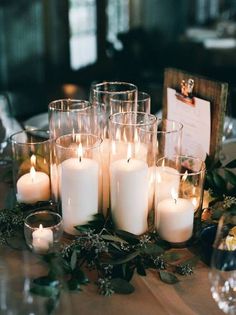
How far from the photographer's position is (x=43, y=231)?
1.00 metres

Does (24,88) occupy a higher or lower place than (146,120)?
lower

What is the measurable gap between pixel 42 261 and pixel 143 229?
9.3 inches

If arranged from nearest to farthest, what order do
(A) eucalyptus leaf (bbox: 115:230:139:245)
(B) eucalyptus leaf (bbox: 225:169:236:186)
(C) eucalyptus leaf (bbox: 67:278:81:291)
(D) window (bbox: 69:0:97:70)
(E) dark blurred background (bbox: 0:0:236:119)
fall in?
(C) eucalyptus leaf (bbox: 67:278:81:291) < (A) eucalyptus leaf (bbox: 115:230:139:245) < (B) eucalyptus leaf (bbox: 225:169:236:186) < (E) dark blurred background (bbox: 0:0:236:119) < (D) window (bbox: 69:0:97:70)

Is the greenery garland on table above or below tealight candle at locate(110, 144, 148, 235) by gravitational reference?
below

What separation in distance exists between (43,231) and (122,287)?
0.19 meters

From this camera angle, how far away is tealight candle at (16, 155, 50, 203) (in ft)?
3.94

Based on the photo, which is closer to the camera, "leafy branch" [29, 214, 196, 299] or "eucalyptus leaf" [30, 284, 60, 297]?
"eucalyptus leaf" [30, 284, 60, 297]

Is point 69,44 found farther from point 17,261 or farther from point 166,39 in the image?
point 17,261

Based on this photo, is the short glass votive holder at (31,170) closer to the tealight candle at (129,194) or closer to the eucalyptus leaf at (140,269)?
the tealight candle at (129,194)

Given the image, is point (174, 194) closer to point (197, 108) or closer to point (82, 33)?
point (197, 108)

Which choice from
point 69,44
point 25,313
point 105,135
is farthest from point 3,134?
point 69,44

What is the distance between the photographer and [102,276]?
3.15ft

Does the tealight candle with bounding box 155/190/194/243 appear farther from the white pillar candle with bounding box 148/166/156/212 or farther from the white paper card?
Answer: the white paper card

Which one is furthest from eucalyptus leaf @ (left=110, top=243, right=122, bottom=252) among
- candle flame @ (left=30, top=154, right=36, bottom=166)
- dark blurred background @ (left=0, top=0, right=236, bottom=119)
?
dark blurred background @ (left=0, top=0, right=236, bottom=119)
